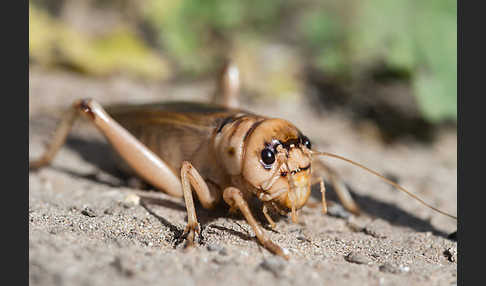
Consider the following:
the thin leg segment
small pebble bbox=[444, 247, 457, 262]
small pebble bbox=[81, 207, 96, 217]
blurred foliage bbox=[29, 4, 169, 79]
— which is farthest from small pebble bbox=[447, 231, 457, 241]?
blurred foliage bbox=[29, 4, 169, 79]

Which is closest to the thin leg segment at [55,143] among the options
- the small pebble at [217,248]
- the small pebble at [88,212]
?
the small pebble at [88,212]

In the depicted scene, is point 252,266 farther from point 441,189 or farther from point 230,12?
point 230,12

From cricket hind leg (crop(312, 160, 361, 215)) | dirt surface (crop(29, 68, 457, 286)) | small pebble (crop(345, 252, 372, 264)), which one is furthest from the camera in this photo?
cricket hind leg (crop(312, 160, 361, 215))

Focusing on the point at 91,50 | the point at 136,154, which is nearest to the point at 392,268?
the point at 136,154

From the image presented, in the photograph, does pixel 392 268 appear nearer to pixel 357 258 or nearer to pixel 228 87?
pixel 357 258

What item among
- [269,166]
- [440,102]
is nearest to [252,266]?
[269,166]

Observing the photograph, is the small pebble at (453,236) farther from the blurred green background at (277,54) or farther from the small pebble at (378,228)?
the blurred green background at (277,54)

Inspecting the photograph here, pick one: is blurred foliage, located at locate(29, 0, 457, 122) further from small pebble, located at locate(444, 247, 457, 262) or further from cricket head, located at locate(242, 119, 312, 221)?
cricket head, located at locate(242, 119, 312, 221)
